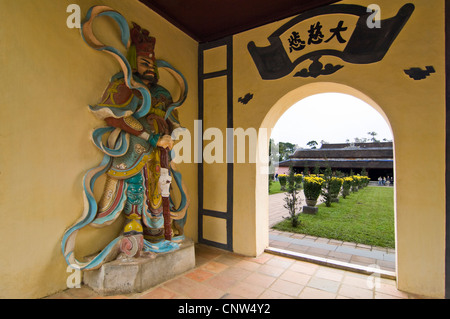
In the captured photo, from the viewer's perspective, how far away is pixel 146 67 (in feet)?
9.32

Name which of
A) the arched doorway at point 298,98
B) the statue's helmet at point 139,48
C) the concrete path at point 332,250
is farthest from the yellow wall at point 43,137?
the concrete path at point 332,250

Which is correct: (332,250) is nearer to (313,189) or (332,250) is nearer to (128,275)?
(128,275)

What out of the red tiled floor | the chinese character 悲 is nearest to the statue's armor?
the red tiled floor

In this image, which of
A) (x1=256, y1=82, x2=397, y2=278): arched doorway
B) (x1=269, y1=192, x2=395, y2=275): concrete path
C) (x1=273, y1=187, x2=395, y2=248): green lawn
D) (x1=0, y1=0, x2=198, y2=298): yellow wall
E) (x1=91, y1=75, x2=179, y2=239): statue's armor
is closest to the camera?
(x1=0, y1=0, x2=198, y2=298): yellow wall

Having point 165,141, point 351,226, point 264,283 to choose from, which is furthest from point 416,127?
point 351,226

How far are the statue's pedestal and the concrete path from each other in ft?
5.88

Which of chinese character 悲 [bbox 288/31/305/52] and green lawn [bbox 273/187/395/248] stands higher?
chinese character 悲 [bbox 288/31/305/52]

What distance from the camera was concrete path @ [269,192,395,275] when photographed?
3422 millimetres

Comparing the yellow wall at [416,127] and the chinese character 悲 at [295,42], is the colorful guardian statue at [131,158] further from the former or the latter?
the yellow wall at [416,127]

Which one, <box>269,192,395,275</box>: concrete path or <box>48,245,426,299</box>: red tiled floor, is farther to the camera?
<box>269,192,395,275</box>: concrete path

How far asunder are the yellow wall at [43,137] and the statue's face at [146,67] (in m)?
0.31

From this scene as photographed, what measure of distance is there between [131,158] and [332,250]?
139 inches

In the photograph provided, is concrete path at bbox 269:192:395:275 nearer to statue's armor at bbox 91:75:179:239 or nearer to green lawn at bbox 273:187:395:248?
green lawn at bbox 273:187:395:248
